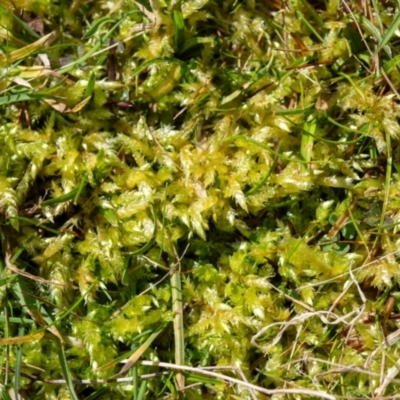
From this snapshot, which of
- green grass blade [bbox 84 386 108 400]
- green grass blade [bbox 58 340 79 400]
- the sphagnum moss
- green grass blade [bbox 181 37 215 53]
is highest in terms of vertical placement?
green grass blade [bbox 181 37 215 53]

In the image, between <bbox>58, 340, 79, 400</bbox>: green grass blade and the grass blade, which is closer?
<bbox>58, 340, 79, 400</bbox>: green grass blade

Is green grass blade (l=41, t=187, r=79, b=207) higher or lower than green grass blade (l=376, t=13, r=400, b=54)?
lower

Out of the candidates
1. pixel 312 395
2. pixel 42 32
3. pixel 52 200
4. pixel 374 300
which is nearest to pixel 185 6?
pixel 42 32

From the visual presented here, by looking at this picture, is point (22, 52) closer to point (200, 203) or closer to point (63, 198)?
point (63, 198)

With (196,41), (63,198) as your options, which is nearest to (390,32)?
(196,41)

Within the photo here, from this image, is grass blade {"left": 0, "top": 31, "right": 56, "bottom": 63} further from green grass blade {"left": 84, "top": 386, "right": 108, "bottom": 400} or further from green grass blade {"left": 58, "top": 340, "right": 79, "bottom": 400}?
green grass blade {"left": 84, "top": 386, "right": 108, "bottom": 400}

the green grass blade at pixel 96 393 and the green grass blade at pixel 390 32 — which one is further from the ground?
the green grass blade at pixel 390 32

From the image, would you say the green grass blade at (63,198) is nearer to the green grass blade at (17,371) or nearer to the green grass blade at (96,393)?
→ the green grass blade at (17,371)

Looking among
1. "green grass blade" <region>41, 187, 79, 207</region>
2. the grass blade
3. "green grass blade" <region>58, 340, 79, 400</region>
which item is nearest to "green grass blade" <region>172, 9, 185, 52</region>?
the grass blade

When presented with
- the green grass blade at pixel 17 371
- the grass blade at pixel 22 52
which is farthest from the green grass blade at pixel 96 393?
the grass blade at pixel 22 52
